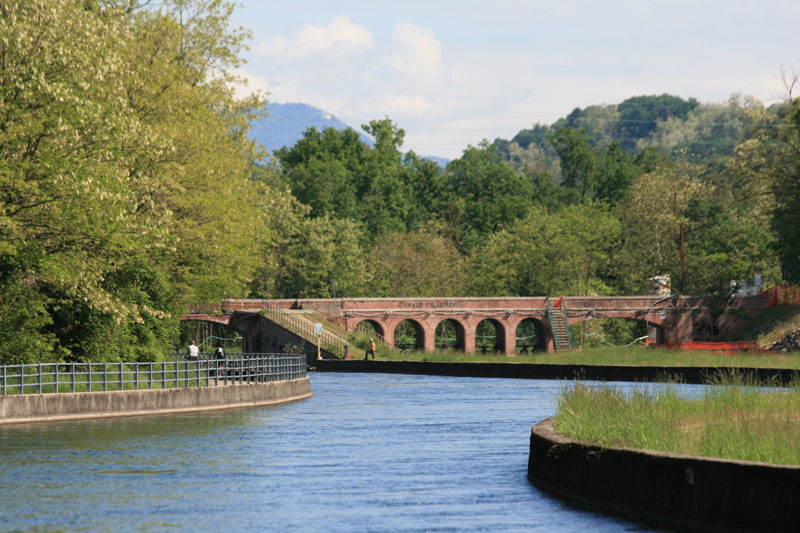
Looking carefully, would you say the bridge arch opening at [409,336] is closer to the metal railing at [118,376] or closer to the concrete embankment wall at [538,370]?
the concrete embankment wall at [538,370]

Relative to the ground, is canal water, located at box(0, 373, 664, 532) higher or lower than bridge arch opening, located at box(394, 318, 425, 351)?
lower

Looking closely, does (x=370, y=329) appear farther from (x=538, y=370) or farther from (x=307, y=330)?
(x=538, y=370)

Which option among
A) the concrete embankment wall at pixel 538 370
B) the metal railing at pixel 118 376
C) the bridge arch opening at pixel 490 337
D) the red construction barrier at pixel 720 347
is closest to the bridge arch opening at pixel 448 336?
the bridge arch opening at pixel 490 337

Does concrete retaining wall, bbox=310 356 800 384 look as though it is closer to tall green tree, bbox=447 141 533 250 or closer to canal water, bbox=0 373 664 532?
canal water, bbox=0 373 664 532

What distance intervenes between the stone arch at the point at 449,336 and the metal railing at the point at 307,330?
14921 millimetres

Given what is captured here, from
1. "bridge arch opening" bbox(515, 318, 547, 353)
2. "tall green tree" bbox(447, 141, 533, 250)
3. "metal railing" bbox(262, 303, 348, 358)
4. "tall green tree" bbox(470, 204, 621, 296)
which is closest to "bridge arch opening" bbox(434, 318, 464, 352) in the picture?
"tall green tree" bbox(470, 204, 621, 296)

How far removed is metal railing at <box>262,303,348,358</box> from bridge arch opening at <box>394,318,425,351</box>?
12.8 meters

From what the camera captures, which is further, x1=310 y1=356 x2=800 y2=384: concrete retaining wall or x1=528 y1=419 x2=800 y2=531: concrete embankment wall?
x1=310 y1=356 x2=800 y2=384: concrete retaining wall

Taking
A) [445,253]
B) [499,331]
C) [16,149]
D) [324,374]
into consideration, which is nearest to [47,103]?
[16,149]

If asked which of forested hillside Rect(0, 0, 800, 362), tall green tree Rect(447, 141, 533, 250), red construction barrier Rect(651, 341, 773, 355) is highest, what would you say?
tall green tree Rect(447, 141, 533, 250)

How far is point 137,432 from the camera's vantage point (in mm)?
27922

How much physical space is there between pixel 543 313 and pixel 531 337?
17603mm

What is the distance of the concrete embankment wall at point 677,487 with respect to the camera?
13.5m

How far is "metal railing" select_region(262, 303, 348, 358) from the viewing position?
7500 cm
